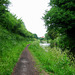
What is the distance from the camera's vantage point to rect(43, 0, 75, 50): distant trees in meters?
9.63

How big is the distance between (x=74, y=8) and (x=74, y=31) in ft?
12.4

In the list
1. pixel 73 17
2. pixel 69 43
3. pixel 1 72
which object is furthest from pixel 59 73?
pixel 69 43

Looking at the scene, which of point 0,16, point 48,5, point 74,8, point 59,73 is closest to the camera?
point 59,73

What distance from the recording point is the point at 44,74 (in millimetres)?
4938

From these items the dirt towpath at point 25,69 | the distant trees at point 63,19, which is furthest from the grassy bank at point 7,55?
the distant trees at point 63,19

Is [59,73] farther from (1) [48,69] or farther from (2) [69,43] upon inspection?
(2) [69,43]

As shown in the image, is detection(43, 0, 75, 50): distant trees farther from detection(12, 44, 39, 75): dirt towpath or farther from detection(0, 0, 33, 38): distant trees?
detection(12, 44, 39, 75): dirt towpath

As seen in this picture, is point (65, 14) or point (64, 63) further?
point (65, 14)

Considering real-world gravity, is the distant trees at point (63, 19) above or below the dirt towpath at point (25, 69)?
above

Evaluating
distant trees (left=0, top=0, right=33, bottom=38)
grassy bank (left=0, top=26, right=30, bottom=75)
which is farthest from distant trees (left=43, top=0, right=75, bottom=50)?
grassy bank (left=0, top=26, right=30, bottom=75)

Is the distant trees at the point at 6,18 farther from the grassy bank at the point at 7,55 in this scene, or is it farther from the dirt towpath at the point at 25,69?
the dirt towpath at the point at 25,69

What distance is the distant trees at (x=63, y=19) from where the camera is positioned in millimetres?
9633

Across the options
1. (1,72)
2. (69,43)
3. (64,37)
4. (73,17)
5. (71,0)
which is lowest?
(1,72)

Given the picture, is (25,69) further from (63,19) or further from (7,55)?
(63,19)
